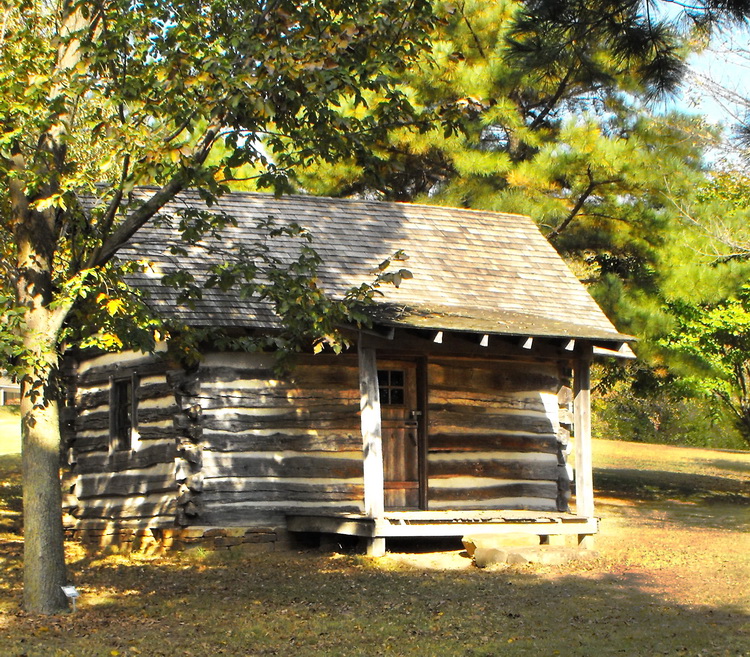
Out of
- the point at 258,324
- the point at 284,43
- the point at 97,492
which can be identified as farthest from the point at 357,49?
the point at 97,492

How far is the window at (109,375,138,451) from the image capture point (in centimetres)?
1599

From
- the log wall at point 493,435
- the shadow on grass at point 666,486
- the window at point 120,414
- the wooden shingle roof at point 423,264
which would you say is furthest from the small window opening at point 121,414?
the shadow on grass at point 666,486

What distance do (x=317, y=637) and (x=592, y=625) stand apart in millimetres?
2606

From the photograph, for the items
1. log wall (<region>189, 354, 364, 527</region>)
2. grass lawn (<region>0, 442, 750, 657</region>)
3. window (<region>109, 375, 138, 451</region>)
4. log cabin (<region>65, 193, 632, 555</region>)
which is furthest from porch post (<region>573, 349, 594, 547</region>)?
window (<region>109, 375, 138, 451</region>)

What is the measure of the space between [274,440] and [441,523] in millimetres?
2658

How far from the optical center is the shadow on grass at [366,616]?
884cm

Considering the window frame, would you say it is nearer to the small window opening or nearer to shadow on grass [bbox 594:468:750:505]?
the small window opening

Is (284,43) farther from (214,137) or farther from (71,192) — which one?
(71,192)

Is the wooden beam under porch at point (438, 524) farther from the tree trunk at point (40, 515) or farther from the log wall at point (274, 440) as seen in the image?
the tree trunk at point (40, 515)

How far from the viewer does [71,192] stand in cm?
964

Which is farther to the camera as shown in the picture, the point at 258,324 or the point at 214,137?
the point at 258,324

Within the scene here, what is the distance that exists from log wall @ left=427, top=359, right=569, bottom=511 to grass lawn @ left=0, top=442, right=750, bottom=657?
1070mm

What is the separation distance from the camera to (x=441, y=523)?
14.2 meters

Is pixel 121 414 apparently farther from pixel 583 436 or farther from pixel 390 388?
pixel 583 436
